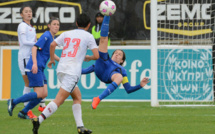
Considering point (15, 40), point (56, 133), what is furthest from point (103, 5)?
point (15, 40)

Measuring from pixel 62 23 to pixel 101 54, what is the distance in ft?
17.4

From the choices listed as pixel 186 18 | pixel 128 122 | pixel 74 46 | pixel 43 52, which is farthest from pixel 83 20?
pixel 186 18

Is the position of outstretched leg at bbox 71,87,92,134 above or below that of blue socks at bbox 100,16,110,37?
below

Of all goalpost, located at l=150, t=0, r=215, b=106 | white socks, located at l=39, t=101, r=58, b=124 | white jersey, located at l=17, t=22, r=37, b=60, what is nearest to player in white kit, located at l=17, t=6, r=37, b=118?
white jersey, located at l=17, t=22, r=37, b=60

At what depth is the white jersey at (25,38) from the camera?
9.43 m

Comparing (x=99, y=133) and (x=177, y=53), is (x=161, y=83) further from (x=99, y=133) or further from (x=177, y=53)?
(x=99, y=133)

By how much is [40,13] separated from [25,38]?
5483mm

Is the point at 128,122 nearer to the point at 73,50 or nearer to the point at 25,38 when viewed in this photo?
the point at 73,50

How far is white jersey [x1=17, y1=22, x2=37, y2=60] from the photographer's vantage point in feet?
30.9

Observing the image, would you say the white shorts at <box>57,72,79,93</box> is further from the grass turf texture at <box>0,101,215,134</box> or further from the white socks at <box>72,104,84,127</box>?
the grass turf texture at <box>0,101,215,134</box>

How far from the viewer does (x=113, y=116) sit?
9.27 meters

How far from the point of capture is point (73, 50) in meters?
6.69

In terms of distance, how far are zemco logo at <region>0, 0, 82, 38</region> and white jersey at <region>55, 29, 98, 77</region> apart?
7.95 m

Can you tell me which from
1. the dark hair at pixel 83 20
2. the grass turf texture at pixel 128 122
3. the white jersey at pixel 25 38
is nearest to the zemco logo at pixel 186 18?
the grass turf texture at pixel 128 122
